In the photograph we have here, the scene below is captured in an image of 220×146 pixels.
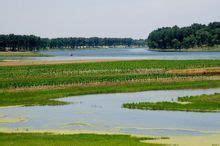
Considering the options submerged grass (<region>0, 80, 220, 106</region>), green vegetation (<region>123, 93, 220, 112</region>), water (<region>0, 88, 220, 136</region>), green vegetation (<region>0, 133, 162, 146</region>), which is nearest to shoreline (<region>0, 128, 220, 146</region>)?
green vegetation (<region>0, 133, 162, 146</region>)

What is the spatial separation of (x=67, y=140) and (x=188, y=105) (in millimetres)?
18080

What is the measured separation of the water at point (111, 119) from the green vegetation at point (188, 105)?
148cm

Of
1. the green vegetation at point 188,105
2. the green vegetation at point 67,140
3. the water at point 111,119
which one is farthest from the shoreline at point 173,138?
the green vegetation at point 188,105

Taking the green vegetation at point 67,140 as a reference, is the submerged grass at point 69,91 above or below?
below

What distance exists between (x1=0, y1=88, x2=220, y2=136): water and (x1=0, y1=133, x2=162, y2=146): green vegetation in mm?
3019

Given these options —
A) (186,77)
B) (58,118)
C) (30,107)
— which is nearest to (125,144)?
(58,118)

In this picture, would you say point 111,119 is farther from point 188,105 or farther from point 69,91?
point 69,91

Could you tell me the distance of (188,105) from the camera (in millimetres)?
43344

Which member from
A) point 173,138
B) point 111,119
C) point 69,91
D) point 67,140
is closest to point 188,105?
point 111,119

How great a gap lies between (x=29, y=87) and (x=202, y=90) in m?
20.4

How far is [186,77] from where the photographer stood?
71438 millimetres

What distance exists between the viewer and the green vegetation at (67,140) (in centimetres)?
2616

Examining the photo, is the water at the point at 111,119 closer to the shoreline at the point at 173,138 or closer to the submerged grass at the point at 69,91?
the shoreline at the point at 173,138

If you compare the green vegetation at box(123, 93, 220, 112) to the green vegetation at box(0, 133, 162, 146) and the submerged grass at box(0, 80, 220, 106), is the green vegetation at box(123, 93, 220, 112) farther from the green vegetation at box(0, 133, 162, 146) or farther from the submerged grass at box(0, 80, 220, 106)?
the green vegetation at box(0, 133, 162, 146)
